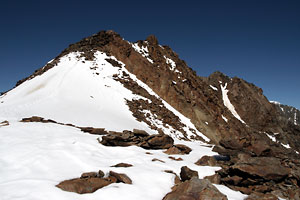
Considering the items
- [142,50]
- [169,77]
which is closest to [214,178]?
[169,77]

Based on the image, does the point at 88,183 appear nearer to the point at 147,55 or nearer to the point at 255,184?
the point at 255,184

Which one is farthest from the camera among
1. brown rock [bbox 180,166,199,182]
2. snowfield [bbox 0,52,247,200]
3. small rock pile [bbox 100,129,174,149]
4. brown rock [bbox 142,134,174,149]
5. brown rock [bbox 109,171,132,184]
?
Result: brown rock [bbox 142,134,174,149]

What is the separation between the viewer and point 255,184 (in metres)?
6.71

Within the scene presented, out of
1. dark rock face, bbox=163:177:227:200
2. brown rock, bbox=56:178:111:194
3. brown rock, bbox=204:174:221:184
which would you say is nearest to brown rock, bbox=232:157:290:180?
brown rock, bbox=204:174:221:184

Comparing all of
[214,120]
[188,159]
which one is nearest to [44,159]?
[188,159]

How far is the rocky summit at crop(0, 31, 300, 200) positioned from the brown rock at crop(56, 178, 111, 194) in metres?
0.02

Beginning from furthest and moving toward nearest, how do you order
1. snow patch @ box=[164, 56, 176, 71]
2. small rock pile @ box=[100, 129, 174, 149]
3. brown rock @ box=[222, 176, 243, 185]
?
snow patch @ box=[164, 56, 176, 71], small rock pile @ box=[100, 129, 174, 149], brown rock @ box=[222, 176, 243, 185]

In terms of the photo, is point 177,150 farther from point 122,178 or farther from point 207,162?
point 122,178

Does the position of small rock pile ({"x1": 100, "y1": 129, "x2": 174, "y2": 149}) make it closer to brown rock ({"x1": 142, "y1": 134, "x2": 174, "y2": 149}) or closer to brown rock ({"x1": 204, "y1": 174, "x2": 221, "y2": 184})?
brown rock ({"x1": 142, "y1": 134, "x2": 174, "y2": 149})

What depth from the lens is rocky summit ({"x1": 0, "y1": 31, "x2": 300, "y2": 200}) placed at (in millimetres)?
5133

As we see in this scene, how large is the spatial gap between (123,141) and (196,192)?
594 cm

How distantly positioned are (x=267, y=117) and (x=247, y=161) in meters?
71.8

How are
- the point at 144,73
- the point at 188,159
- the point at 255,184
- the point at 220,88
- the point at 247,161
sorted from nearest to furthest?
the point at 255,184
the point at 247,161
the point at 188,159
the point at 144,73
the point at 220,88

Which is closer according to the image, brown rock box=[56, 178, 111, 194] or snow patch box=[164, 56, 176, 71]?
brown rock box=[56, 178, 111, 194]
